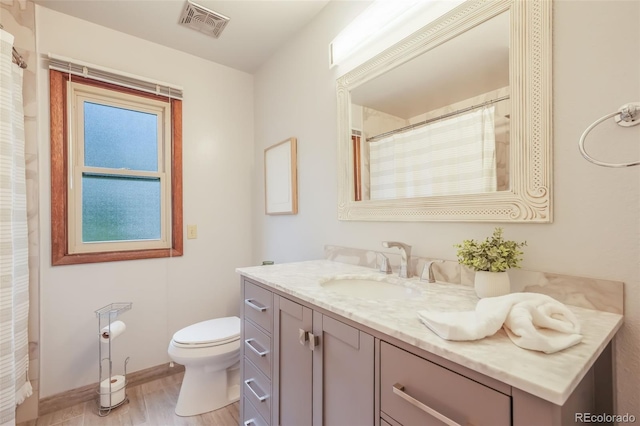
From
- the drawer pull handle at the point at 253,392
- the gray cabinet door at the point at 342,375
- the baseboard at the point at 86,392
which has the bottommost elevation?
the baseboard at the point at 86,392

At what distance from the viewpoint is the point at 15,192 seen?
1.51m

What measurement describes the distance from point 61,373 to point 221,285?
1.07 metres

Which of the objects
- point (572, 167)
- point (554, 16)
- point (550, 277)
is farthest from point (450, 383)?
point (554, 16)

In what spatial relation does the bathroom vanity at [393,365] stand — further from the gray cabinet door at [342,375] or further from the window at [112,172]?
the window at [112,172]

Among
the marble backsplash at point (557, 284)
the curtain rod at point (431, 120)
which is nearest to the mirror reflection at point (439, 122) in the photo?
the curtain rod at point (431, 120)

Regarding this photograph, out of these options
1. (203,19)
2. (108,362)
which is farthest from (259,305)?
(203,19)

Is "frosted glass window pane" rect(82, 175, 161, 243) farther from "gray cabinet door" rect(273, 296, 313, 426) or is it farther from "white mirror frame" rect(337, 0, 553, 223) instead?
"white mirror frame" rect(337, 0, 553, 223)

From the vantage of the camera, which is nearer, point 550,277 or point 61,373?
point 550,277

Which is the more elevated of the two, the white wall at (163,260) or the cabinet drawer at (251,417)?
the white wall at (163,260)

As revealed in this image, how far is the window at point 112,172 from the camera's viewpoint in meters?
1.80

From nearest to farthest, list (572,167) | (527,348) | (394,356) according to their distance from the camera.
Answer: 1. (527,348)
2. (394,356)
3. (572,167)

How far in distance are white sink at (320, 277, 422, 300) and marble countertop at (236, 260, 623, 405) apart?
50 millimetres

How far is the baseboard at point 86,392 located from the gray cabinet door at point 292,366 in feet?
4.52

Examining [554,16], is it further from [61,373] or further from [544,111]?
[61,373]
